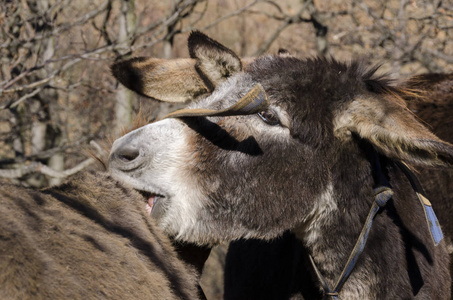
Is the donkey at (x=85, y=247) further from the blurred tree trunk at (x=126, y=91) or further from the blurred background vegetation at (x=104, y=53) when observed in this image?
the blurred tree trunk at (x=126, y=91)

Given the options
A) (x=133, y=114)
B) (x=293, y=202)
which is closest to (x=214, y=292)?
(x=133, y=114)

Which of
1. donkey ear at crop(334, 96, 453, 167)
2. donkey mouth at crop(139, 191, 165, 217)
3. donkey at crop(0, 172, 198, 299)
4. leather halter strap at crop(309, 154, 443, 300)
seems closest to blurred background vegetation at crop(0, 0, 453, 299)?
donkey mouth at crop(139, 191, 165, 217)

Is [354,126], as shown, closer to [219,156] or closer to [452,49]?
[219,156]

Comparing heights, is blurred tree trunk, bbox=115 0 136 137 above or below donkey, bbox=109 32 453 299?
below

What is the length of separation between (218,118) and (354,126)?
0.66 meters

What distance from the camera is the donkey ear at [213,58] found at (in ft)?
9.09

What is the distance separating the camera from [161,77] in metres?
3.19

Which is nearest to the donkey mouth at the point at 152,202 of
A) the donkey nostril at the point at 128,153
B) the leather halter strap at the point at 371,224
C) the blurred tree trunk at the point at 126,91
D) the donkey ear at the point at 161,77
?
the donkey nostril at the point at 128,153

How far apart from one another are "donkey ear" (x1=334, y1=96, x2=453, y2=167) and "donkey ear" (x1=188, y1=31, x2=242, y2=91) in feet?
2.02


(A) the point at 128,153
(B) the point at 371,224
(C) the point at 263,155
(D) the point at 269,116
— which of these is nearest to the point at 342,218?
(B) the point at 371,224

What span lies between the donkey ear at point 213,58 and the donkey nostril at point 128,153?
0.60 meters

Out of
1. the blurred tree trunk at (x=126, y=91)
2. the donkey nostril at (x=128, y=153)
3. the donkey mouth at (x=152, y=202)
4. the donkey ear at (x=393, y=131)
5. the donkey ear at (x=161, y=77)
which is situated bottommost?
the blurred tree trunk at (x=126, y=91)

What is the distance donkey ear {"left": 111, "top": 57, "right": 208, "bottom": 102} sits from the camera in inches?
124

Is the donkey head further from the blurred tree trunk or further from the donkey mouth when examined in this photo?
the blurred tree trunk
